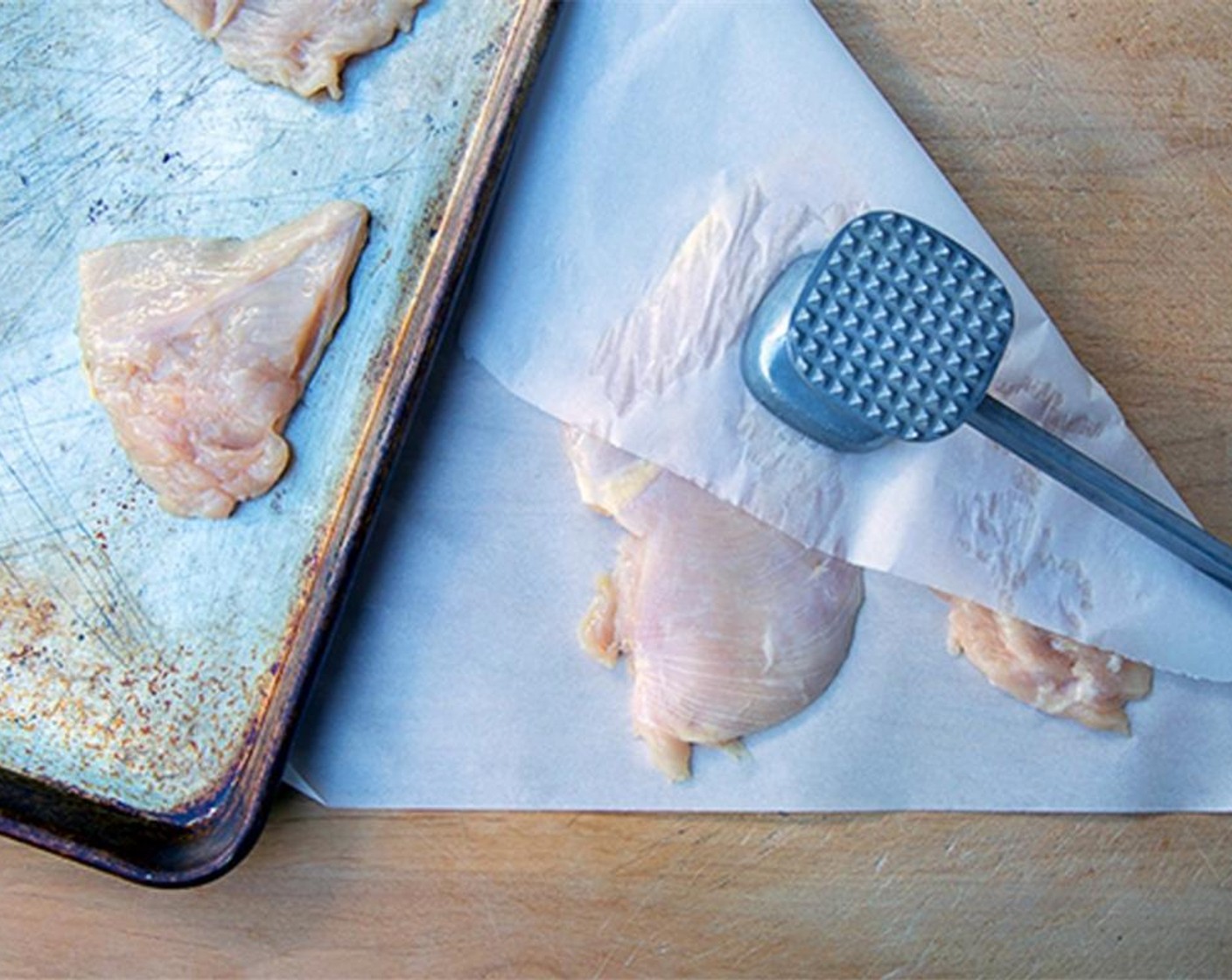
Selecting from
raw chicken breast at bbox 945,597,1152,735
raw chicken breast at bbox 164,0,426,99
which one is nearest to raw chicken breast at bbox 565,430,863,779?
raw chicken breast at bbox 945,597,1152,735

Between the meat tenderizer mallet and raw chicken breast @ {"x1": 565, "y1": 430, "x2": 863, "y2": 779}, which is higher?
the meat tenderizer mallet

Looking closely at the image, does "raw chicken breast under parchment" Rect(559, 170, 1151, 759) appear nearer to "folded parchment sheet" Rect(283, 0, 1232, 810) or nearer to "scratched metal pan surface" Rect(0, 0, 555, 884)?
"folded parchment sheet" Rect(283, 0, 1232, 810)

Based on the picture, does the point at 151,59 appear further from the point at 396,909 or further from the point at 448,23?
the point at 396,909

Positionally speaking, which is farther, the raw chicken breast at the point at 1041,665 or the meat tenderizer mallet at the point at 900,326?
the raw chicken breast at the point at 1041,665

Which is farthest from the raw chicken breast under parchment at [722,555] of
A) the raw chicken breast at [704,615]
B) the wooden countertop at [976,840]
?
the wooden countertop at [976,840]

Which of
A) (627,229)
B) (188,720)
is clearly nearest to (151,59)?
(627,229)

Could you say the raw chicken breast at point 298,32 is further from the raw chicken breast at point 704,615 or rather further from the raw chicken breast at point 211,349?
the raw chicken breast at point 704,615
